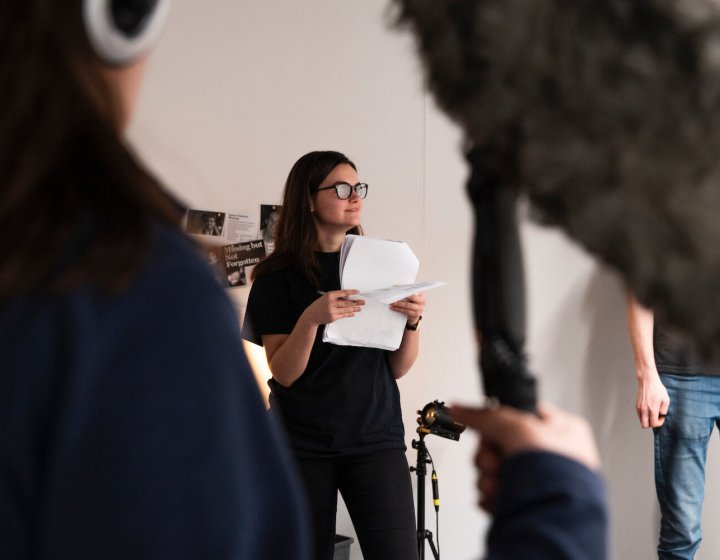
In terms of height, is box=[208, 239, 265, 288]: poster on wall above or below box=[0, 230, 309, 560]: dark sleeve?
above

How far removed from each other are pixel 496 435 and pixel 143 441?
0.23 metres

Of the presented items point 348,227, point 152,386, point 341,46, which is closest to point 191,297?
point 152,386

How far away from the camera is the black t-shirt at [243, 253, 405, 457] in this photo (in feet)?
6.75

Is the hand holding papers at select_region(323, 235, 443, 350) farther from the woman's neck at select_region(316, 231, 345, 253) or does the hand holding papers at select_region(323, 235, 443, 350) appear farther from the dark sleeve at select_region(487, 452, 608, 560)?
the dark sleeve at select_region(487, 452, 608, 560)

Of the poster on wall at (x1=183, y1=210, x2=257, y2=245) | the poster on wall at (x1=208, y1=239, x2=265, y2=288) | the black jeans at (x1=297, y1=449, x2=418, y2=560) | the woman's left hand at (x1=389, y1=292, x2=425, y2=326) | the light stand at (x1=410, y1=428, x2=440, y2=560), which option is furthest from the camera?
the poster on wall at (x1=208, y1=239, x2=265, y2=288)

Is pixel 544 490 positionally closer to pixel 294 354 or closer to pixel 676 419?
pixel 294 354

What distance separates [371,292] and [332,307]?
0.46 feet

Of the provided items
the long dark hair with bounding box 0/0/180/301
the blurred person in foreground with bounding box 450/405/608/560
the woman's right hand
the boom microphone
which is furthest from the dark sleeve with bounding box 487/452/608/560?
the woman's right hand

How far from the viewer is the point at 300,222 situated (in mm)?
2258

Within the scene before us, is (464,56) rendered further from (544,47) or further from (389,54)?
(389,54)

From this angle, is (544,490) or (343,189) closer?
(544,490)

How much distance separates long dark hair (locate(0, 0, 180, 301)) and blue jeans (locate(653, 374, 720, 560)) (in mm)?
2666

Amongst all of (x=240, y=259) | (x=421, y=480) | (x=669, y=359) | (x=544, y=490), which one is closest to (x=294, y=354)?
(x=421, y=480)

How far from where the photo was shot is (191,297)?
1.38 feet
